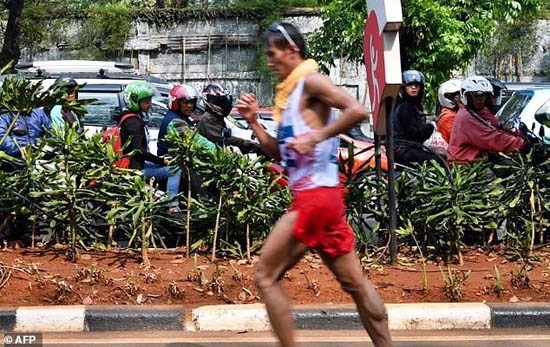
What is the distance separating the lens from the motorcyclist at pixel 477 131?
27.1 feet

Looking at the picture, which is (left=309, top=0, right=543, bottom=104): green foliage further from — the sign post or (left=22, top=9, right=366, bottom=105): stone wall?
the sign post

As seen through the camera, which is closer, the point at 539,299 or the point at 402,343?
the point at 402,343

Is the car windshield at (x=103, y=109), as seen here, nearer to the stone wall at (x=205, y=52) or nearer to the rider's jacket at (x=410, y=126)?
the rider's jacket at (x=410, y=126)

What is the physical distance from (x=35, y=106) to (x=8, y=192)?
73cm

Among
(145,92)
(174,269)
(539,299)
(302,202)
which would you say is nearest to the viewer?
(302,202)

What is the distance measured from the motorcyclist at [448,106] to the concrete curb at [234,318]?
3.41m

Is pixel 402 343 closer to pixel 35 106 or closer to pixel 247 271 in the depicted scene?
pixel 247 271

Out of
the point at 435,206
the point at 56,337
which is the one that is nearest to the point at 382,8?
the point at 435,206

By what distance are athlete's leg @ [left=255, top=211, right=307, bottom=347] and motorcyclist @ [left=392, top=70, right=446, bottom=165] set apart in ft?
14.0

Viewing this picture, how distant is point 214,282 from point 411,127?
3.13m

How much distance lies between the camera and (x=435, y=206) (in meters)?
7.51

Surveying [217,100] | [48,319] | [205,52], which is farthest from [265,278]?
[205,52]

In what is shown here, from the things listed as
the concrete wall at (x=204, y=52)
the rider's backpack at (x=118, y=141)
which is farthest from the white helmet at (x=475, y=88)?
the concrete wall at (x=204, y=52)

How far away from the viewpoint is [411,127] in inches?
357
